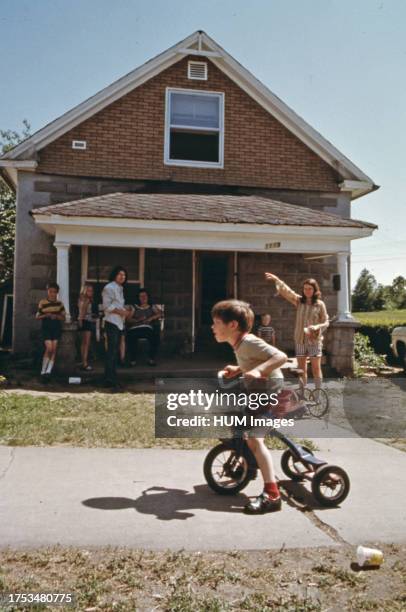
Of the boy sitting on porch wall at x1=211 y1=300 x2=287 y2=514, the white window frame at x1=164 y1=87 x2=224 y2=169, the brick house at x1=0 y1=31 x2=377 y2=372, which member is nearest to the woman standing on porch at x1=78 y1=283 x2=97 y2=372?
the brick house at x1=0 y1=31 x2=377 y2=372

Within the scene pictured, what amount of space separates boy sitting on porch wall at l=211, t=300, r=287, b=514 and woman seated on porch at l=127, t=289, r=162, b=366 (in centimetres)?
684

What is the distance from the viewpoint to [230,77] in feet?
44.1

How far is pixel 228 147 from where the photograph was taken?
44.0 ft

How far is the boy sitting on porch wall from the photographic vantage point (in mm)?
4020

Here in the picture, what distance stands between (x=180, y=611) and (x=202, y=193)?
1089cm

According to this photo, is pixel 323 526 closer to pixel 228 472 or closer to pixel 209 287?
pixel 228 472

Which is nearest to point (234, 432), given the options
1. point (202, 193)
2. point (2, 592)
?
point (2, 592)

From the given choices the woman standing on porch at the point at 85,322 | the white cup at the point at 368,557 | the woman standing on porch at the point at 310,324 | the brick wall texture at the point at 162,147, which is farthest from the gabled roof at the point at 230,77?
the white cup at the point at 368,557

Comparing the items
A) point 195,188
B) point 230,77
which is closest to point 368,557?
point 195,188

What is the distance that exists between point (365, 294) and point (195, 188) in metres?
42.8

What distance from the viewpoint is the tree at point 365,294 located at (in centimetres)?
5341

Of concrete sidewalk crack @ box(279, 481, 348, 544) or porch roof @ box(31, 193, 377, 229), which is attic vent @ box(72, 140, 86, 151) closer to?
porch roof @ box(31, 193, 377, 229)

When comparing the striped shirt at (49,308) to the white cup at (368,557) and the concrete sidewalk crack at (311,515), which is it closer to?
the concrete sidewalk crack at (311,515)

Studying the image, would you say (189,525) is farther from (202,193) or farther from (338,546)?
(202,193)
